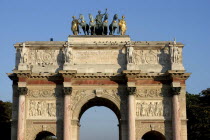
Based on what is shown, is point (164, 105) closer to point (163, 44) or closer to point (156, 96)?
point (156, 96)

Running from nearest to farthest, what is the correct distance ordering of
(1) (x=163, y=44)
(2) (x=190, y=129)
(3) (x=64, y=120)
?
(3) (x=64, y=120) → (1) (x=163, y=44) → (2) (x=190, y=129)

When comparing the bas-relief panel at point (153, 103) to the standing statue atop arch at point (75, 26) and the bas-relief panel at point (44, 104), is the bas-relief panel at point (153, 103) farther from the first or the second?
the standing statue atop arch at point (75, 26)

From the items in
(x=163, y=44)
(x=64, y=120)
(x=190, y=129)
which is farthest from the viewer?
(x=190, y=129)

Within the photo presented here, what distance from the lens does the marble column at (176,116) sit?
1188 inches

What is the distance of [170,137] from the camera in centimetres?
3067

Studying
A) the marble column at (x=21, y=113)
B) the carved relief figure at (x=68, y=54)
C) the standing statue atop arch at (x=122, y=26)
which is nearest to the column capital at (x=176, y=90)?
the standing statue atop arch at (x=122, y=26)

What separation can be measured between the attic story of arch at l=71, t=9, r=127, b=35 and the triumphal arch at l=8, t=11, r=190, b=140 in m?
1.35

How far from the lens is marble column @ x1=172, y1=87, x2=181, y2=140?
30.2 metres

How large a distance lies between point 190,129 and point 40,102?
17.6m

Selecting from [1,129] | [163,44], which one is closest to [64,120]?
[163,44]

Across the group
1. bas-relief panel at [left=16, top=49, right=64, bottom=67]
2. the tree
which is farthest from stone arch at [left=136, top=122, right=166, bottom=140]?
the tree

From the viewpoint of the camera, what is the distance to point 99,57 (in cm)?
3231

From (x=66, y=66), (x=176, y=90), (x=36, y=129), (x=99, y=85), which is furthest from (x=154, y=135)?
(x=36, y=129)

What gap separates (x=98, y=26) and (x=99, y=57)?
3.02m
